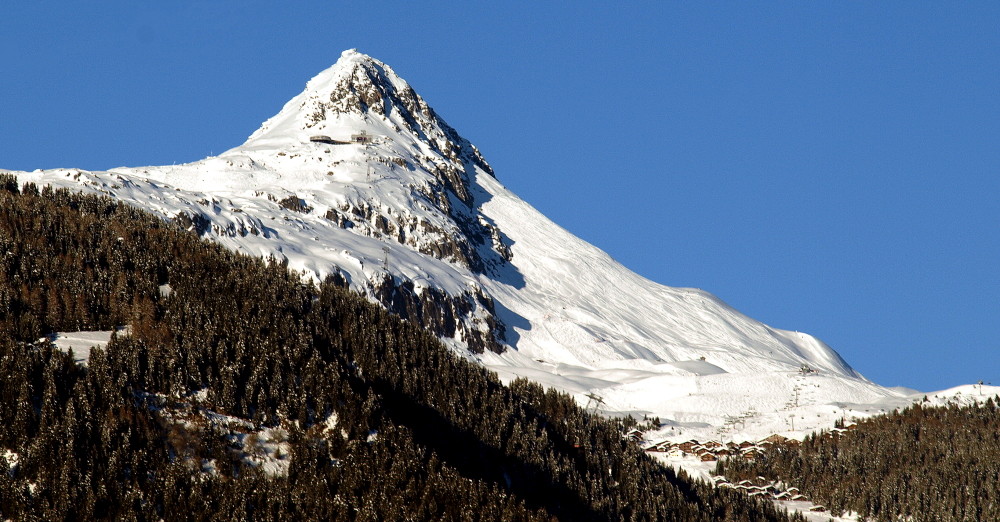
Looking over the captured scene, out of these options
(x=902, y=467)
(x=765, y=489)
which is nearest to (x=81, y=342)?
(x=765, y=489)

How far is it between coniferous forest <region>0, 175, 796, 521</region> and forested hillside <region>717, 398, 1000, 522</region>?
66.0 feet

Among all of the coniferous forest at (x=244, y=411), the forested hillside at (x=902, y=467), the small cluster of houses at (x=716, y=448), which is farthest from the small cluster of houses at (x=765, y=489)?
the coniferous forest at (x=244, y=411)

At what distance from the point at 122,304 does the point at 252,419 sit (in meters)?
20.5

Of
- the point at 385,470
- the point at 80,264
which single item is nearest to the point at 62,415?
the point at 385,470

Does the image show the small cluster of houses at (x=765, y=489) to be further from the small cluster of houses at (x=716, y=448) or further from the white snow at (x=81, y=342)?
the white snow at (x=81, y=342)

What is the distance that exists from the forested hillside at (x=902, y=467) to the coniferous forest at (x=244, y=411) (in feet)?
66.0

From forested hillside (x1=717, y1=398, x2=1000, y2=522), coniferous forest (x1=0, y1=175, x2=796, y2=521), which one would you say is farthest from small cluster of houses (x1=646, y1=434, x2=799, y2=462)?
coniferous forest (x1=0, y1=175, x2=796, y2=521)

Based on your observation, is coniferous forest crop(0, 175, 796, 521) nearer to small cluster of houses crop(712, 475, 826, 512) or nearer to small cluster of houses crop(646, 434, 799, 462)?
small cluster of houses crop(712, 475, 826, 512)

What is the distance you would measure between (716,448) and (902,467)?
27913mm

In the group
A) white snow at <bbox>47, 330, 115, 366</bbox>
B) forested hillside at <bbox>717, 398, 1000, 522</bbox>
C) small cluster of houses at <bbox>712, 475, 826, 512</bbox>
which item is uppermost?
forested hillside at <bbox>717, 398, 1000, 522</bbox>

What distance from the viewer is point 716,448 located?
190375mm

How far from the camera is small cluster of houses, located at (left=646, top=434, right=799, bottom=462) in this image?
186125mm

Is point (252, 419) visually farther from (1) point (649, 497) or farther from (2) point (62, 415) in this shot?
(1) point (649, 497)

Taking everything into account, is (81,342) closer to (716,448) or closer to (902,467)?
(716,448)
